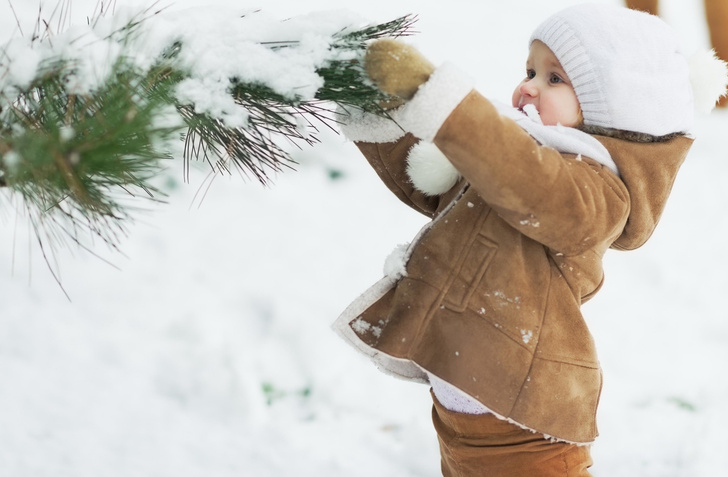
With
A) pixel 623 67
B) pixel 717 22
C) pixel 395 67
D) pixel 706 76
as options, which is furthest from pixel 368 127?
pixel 717 22

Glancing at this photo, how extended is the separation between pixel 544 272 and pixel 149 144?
0.53 metres

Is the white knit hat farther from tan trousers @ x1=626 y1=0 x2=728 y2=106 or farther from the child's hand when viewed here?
tan trousers @ x1=626 y1=0 x2=728 y2=106

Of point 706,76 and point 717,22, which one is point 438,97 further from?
point 717,22

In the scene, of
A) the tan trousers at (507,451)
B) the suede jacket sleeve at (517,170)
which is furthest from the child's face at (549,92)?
the tan trousers at (507,451)

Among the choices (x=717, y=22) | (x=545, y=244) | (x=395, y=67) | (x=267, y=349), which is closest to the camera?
(x=395, y=67)

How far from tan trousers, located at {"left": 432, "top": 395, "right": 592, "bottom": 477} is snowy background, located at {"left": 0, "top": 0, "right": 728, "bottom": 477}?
0.60 m

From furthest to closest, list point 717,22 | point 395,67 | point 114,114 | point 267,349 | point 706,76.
Answer: 1. point 717,22
2. point 267,349
3. point 706,76
4. point 395,67
5. point 114,114

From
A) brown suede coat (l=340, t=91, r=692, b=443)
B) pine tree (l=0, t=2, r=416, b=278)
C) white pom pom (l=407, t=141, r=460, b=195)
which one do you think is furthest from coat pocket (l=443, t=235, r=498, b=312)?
pine tree (l=0, t=2, r=416, b=278)

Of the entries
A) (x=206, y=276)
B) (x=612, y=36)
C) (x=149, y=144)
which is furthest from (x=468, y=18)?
(x=149, y=144)

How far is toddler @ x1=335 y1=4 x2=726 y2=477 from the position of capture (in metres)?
0.90

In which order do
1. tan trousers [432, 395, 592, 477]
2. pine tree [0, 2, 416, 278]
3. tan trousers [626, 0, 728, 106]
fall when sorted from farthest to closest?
tan trousers [626, 0, 728, 106]
tan trousers [432, 395, 592, 477]
pine tree [0, 2, 416, 278]

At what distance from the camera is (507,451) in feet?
3.30

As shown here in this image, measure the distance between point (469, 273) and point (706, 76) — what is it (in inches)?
16.7

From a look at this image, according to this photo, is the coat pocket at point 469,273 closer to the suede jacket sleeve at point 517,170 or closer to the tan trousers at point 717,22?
the suede jacket sleeve at point 517,170
